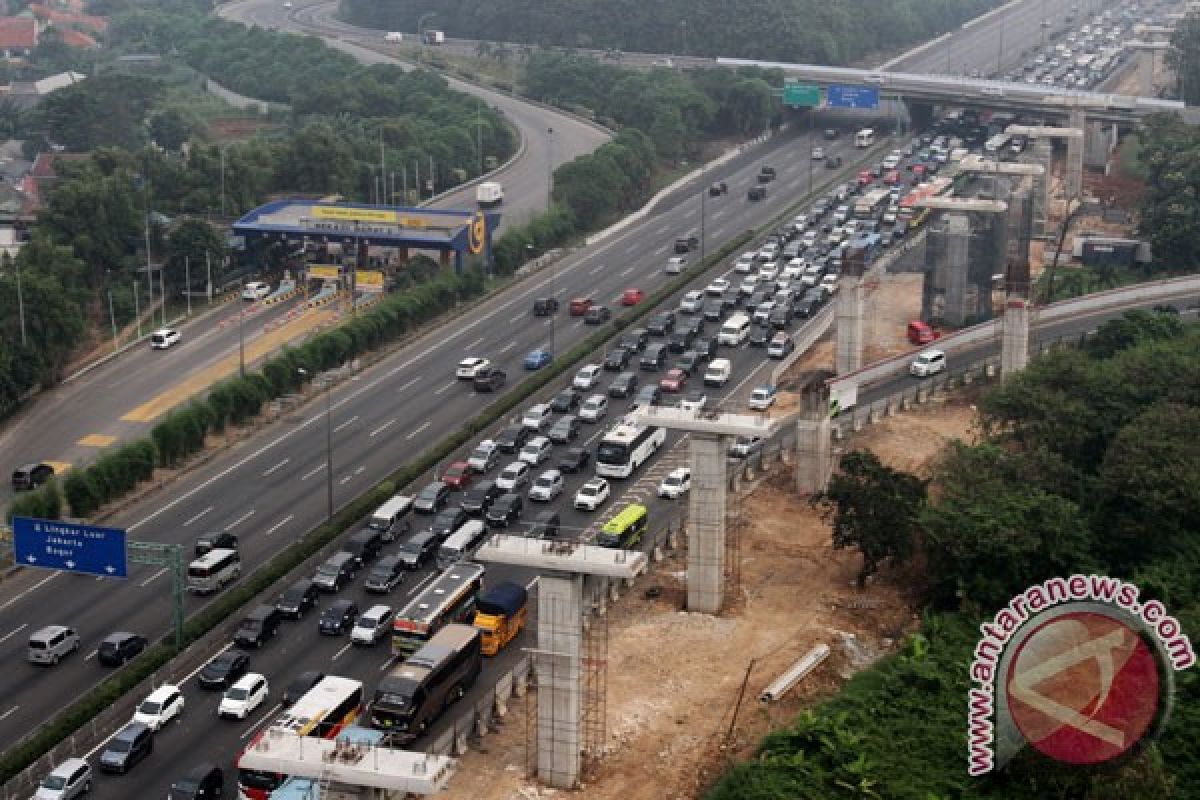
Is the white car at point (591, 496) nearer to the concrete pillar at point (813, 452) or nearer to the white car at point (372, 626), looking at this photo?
the concrete pillar at point (813, 452)

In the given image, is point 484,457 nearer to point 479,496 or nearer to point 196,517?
point 479,496

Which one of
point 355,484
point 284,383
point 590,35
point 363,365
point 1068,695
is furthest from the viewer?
point 590,35

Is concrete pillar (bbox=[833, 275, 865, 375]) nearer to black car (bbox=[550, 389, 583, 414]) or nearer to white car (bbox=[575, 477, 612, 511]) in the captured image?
black car (bbox=[550, 389, 583, 414])

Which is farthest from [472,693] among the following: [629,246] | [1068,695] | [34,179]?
[34,179]

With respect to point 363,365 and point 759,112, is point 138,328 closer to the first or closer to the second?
point 363,365

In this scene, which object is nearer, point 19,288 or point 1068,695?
point 1068,695

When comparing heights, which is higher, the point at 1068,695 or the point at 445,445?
the point at 1068,695

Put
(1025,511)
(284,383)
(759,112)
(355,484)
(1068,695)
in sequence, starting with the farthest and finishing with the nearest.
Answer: (759,112) < (284,383) < (355,484) < (1025,511) < (1068,695)

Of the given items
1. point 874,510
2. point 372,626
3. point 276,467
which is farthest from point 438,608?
point 276,467
